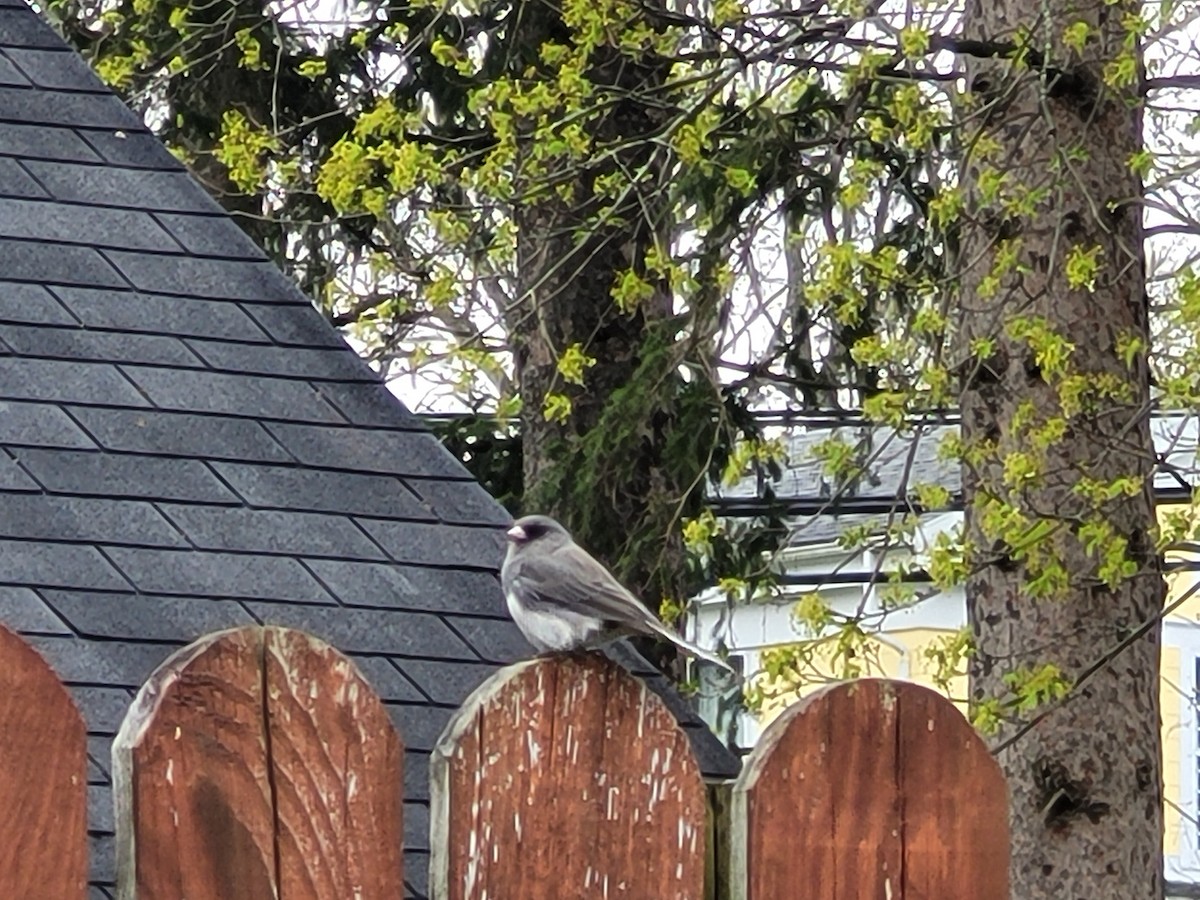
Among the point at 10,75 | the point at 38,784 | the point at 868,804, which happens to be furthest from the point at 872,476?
the point at 38,784

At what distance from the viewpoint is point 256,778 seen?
1815mm

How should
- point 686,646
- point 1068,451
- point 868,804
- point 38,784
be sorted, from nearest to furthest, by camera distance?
point 38,784 → point 868,804 → point 686,646 → point 1068,451

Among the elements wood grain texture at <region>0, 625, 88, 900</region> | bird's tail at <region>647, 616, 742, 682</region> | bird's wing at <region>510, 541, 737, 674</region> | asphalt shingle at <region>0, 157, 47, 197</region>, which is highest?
asphalt shingle at <region>0, 157, 47, 197</region>

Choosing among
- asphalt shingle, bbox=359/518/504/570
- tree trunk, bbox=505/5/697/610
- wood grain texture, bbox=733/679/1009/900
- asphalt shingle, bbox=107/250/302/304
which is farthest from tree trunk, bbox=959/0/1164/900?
wood grain texture, bbox=733/679/1009/900

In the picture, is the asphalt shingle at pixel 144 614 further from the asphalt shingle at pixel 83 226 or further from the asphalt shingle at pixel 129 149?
the asphalt shingle at pixel 129 149

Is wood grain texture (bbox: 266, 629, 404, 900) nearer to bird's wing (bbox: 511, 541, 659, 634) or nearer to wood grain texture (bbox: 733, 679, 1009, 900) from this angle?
wood grain texture (bbox: 733, 679, 1009, 900)

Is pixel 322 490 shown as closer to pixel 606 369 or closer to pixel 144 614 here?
pixel 144 614

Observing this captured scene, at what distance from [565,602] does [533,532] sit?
0.40 metres

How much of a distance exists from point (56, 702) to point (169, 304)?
3053 mm

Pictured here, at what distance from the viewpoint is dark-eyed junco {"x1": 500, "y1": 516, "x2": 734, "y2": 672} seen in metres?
4.04

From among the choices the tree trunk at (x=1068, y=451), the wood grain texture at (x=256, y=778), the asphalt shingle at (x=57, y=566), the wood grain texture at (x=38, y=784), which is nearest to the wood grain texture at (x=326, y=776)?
the wood grain texture at (x=256, y=778)

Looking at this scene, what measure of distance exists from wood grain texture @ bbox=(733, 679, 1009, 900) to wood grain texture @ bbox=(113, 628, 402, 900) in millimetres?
326

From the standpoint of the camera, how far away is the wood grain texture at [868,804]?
198 centimetres

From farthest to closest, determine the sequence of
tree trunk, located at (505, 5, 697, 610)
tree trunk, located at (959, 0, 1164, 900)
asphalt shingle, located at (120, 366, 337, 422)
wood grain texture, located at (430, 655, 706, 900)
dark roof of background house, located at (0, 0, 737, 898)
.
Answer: tree trunk, located at (505, 5, 697, 610)
tree trunk, located at (959, 0, 1164, 900)
asphalt shingle, located at (120, 366, 337, 422)
dark roof of background house, located at (0, 0, 737, 898)
wood grain texture, located at (430, 655, 706, 900)
